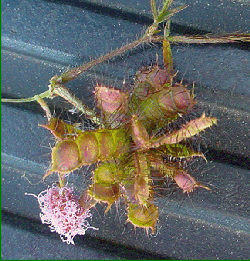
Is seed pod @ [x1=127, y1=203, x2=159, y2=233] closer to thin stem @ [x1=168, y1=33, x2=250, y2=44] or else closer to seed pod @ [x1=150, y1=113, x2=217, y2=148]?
seed pod @ [x1=150, y1=113, x2=217, y2=148]

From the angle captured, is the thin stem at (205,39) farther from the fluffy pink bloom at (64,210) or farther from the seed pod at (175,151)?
the fluffy pink bloom at (64,210)

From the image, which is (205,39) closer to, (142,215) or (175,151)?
(175,151)

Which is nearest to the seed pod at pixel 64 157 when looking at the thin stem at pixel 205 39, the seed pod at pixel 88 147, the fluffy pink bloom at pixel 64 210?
the seed pod at pixel 88 147

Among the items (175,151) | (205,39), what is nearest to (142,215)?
(175,151)

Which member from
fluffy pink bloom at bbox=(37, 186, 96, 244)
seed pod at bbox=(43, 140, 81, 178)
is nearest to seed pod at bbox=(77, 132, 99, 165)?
seed pod at bbox=(43, 140, 81, 178)

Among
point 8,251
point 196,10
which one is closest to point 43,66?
point 196,10
